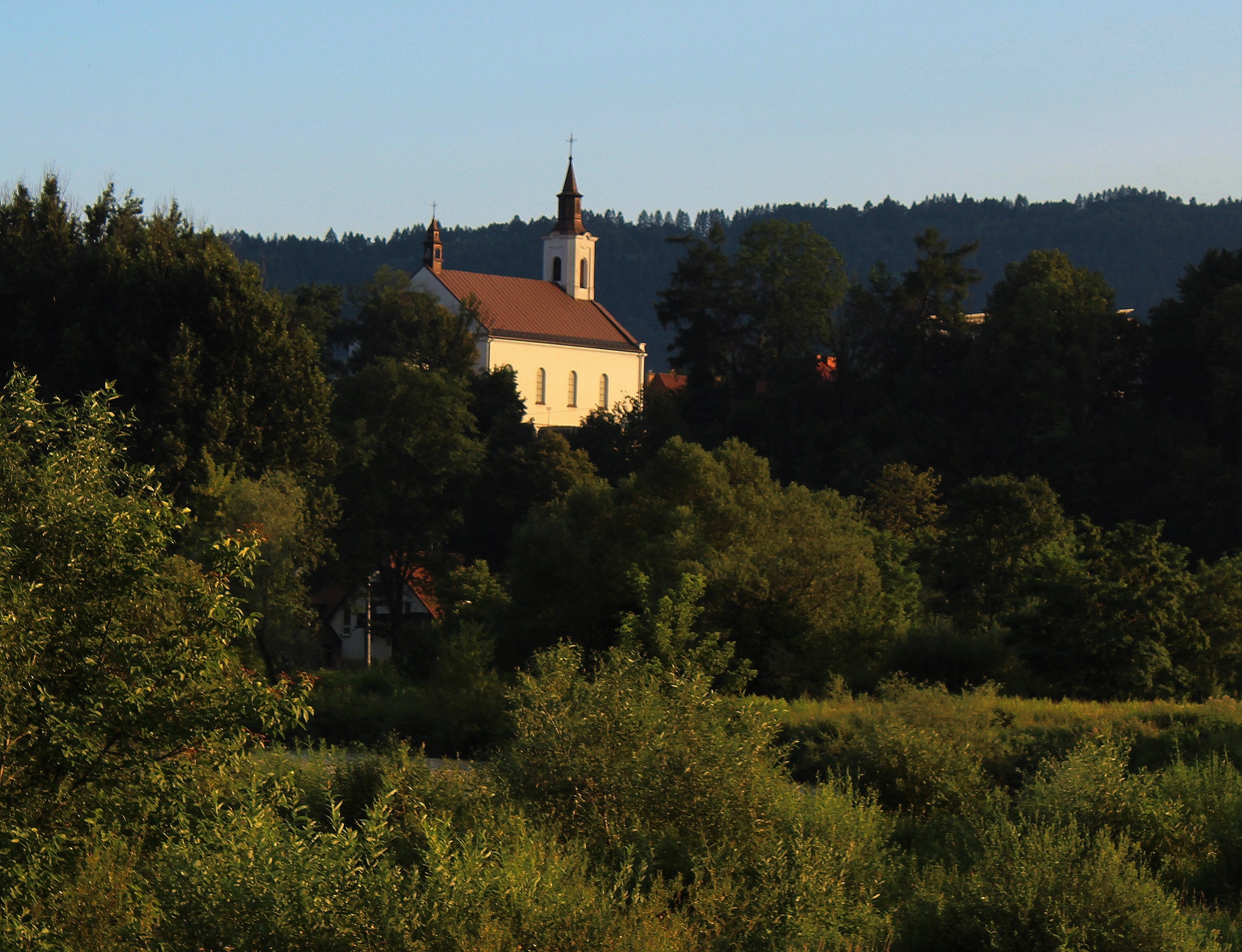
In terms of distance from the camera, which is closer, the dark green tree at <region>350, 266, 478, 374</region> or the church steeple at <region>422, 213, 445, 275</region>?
the dark green tree at <region>350, 266, 478, 374</region>

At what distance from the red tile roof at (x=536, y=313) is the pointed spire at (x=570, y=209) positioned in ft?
15.5

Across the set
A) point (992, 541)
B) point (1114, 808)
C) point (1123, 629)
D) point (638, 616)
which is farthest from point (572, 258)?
point (1114, 808)

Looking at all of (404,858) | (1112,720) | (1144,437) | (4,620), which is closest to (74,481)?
(4,620)

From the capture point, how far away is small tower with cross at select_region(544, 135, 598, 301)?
10556 centimetres

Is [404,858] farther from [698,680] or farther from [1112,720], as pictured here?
[1112,720]

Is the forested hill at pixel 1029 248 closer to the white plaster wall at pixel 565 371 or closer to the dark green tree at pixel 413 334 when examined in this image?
the white plaster wall at pixel 565 371

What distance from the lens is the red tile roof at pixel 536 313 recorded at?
9512 centimetres

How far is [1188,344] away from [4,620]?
5348 centimetres

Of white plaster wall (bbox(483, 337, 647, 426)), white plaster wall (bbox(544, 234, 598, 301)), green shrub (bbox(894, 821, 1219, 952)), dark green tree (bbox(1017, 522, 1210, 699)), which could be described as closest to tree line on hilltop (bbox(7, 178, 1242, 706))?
dark green tree (bbox(1017, 522, 1210, 699))

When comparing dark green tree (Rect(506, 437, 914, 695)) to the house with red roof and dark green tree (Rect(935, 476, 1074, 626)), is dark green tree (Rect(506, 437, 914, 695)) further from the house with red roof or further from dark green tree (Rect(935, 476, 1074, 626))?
the house with red roof

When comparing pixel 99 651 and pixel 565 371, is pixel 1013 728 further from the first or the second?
pixel 565 371

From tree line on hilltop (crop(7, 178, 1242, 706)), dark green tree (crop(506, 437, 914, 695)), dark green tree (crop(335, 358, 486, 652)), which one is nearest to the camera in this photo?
tree line on hilltop (crop(7, 178, 1242, 706))

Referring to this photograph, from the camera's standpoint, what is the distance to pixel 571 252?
106 metres

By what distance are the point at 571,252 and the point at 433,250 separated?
33.5 feet
